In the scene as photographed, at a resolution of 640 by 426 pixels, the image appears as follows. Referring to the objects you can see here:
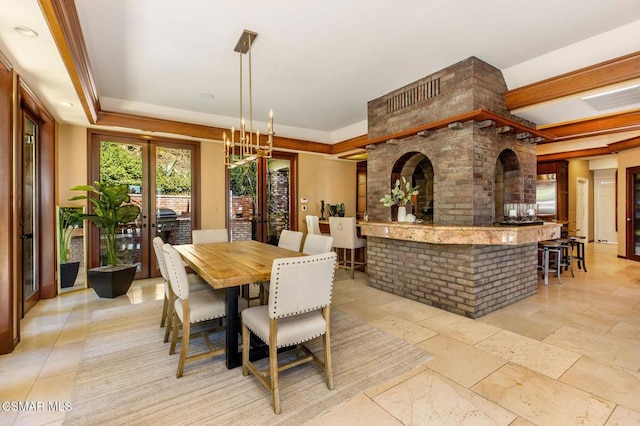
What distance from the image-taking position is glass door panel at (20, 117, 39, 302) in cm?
367

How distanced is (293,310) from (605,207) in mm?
12323

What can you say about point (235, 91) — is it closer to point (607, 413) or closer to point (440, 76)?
point (440, 76)

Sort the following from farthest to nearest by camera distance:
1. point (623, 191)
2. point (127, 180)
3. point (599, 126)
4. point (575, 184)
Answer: point (575, 184)
point (623, 191)
point (127, 180)
point (599, 126)

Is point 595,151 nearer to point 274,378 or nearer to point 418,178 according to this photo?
point 418,178

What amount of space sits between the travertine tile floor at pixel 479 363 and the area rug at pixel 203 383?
0.41ft

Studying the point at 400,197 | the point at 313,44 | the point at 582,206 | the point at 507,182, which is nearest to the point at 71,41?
the point at 313,44

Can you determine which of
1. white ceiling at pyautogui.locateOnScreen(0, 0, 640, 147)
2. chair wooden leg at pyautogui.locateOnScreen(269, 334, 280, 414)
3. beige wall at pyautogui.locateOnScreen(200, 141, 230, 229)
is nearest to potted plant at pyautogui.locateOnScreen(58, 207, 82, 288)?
white ceiling at pyautogui.locateOnScreen(0, 0, 640, 147)

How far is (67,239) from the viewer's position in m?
4.51

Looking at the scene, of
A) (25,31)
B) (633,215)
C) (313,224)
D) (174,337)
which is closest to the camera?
(25,31)

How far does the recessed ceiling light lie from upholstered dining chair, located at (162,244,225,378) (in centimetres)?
178

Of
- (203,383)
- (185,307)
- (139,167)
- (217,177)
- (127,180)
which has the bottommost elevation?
(203,383)

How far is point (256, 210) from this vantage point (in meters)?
6.34

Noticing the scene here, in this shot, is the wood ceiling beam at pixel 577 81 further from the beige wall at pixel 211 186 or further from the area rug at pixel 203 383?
the beige wall at pixel 211 186

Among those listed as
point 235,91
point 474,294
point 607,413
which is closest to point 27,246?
point 235,91
